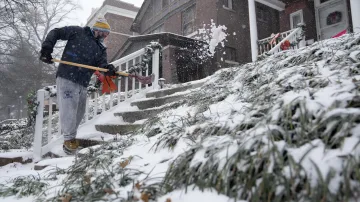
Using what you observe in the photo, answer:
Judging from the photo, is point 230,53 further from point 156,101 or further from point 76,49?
point 76,49

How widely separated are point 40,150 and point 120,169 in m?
2.32

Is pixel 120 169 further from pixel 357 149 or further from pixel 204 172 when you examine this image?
pixel 357 149

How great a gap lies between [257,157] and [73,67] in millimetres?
2974

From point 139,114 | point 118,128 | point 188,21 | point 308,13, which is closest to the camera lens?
point 118,128

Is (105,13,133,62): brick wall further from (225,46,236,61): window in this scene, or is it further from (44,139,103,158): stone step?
(44,139,103,158): stone step

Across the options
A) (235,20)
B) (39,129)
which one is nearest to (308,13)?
(235,20)

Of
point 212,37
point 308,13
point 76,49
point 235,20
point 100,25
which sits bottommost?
point 76,49

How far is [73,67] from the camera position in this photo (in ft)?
11.2

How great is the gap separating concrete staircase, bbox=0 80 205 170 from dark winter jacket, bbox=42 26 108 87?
916 mm

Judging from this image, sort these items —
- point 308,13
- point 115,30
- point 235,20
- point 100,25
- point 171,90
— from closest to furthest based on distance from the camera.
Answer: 1. point 100,25
2. point 171,90
3. point 308,13
4. point 235,20
5. point 115,30

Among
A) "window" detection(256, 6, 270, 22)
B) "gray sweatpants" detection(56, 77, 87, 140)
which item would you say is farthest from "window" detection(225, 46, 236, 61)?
"gray sweatpants" detection(56, 77, 87, 140)

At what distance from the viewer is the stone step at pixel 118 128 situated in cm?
372

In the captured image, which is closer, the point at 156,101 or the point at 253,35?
the point at 156,101

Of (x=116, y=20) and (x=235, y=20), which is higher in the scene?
(x=116, y=20)
